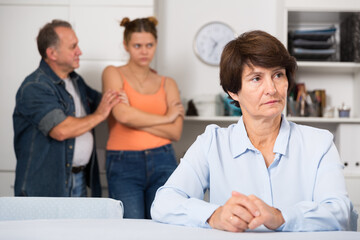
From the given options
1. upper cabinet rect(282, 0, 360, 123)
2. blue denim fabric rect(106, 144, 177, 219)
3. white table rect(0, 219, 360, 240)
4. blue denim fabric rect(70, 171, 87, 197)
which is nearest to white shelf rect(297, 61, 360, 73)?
upper cabinet rect(282, 0, 360, 123)

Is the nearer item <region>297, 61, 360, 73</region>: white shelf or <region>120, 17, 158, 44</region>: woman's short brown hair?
<region>120, 17, 158, 44</region>: woman's short brown hair

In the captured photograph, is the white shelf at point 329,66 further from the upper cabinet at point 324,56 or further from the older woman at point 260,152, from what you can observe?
the older woman at point 260,152

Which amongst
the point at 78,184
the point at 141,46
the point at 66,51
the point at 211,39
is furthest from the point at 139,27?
the point at 211,39

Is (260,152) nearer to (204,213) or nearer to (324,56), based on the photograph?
(204,213)

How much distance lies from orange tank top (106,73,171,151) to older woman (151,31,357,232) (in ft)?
4.01

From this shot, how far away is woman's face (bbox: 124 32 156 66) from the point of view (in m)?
2.79

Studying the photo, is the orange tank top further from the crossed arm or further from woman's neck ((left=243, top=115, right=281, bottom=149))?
woman's neck ((left=243, top=115, right=281, bottom=149))

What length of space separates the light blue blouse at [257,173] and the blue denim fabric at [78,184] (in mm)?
1388

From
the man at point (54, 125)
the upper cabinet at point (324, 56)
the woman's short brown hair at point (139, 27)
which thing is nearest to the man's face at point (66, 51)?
the man at point (54, 125)

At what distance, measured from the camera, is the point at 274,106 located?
→ 1.42 m

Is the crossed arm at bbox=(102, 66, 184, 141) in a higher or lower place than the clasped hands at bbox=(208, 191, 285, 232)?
higher

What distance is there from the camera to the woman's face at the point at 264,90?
1.43 meters

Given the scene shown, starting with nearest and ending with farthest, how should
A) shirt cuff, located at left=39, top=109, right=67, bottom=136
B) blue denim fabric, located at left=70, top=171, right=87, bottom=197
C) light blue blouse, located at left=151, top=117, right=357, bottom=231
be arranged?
light blue blouse, located at left=151, top=117, right=357, bottom=231 < shirt cuff, located at left=39, top=109, right=67, bottom=136 < blue denim fabric, located at left=70, top=171, right=87, bottom=197

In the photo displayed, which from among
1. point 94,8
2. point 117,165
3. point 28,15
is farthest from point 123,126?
point 28,15
